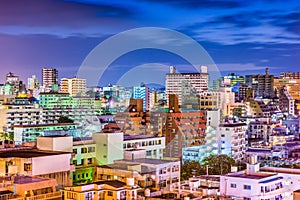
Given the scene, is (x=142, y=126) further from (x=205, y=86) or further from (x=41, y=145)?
(x=205, y=86)

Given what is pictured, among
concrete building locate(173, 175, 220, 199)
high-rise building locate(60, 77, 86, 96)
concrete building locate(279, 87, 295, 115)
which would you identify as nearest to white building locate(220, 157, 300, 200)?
concrete building locate(173, 175, 220, 199)

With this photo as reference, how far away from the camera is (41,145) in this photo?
9.12 m

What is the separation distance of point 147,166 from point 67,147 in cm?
152

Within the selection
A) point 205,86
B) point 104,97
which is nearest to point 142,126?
point 205,86

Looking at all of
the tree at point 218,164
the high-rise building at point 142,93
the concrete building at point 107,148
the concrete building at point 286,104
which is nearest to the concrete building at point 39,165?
Answer: the concrete building at point 107,148

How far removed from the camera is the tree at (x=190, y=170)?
33.8ft

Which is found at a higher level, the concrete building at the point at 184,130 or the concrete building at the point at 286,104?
the concrete building at the point at 286,104

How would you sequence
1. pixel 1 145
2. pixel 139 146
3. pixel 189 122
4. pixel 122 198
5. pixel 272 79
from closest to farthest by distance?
pixel 122 198 < pixel 1 145 < pixel 139 146 < pixel 189 122 < pixel 272 79

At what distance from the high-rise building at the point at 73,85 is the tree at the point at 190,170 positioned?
2542 cm

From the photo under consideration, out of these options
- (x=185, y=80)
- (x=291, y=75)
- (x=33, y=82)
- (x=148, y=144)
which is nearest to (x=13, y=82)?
(x=33, y=82)

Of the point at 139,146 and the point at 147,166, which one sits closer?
the point at 147,166

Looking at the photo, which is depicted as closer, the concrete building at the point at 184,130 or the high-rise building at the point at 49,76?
the concrete building at the point at 184,130

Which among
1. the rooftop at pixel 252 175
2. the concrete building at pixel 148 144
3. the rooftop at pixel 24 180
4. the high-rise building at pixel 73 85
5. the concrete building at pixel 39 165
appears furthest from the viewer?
the high-rise building at pixel 73 85

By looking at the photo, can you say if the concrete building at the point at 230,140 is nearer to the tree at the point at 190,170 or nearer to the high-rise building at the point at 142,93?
the tree at the point at 190,170
